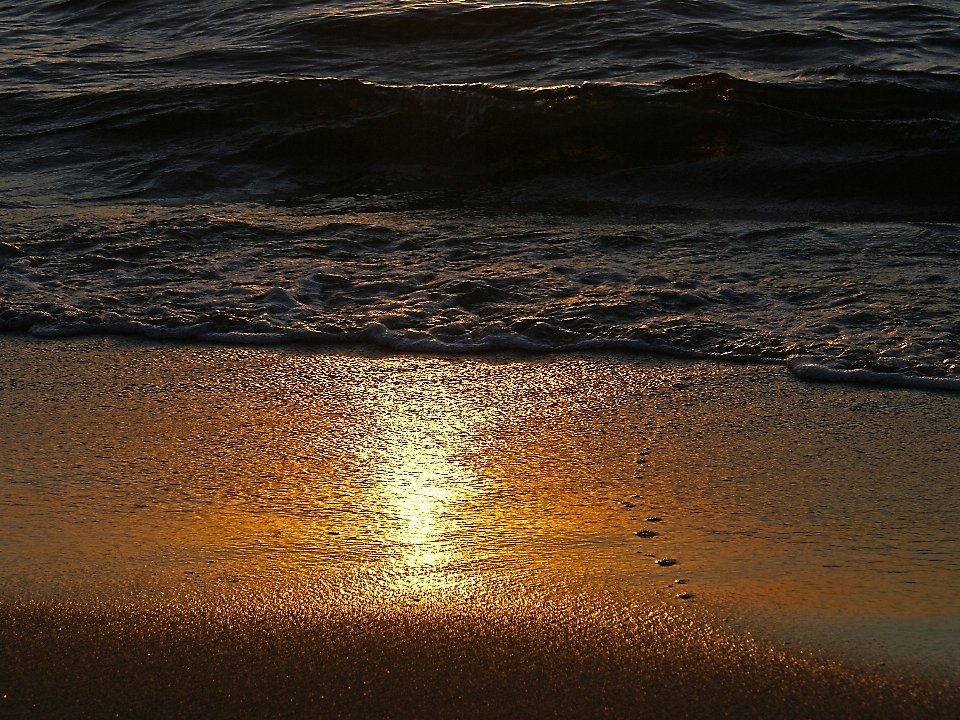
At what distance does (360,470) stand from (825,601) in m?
1.25

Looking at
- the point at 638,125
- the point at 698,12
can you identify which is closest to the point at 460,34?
the point at 698,12

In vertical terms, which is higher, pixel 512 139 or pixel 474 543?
pixel 512 139

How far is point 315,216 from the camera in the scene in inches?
229

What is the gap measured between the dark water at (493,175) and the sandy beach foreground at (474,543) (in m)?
0.55

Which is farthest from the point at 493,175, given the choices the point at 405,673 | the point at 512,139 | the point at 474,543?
the point at 405,673

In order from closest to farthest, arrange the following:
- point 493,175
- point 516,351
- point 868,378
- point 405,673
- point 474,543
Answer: point 405,673, point 474,543, point 868,378, point 516,351, point 493,175

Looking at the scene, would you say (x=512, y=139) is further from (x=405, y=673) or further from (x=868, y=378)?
(x=405, y=673)

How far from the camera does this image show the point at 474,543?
2.30 m

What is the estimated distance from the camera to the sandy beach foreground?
5.80ft

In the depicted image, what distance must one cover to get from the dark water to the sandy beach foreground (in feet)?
1.81

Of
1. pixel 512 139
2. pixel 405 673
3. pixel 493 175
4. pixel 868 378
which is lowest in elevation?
pixel 868 378

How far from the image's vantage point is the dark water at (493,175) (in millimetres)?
4117

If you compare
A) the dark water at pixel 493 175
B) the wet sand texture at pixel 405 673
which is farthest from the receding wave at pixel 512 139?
the wet sand texture at pixel 405 673

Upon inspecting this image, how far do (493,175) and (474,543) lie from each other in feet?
16.2
